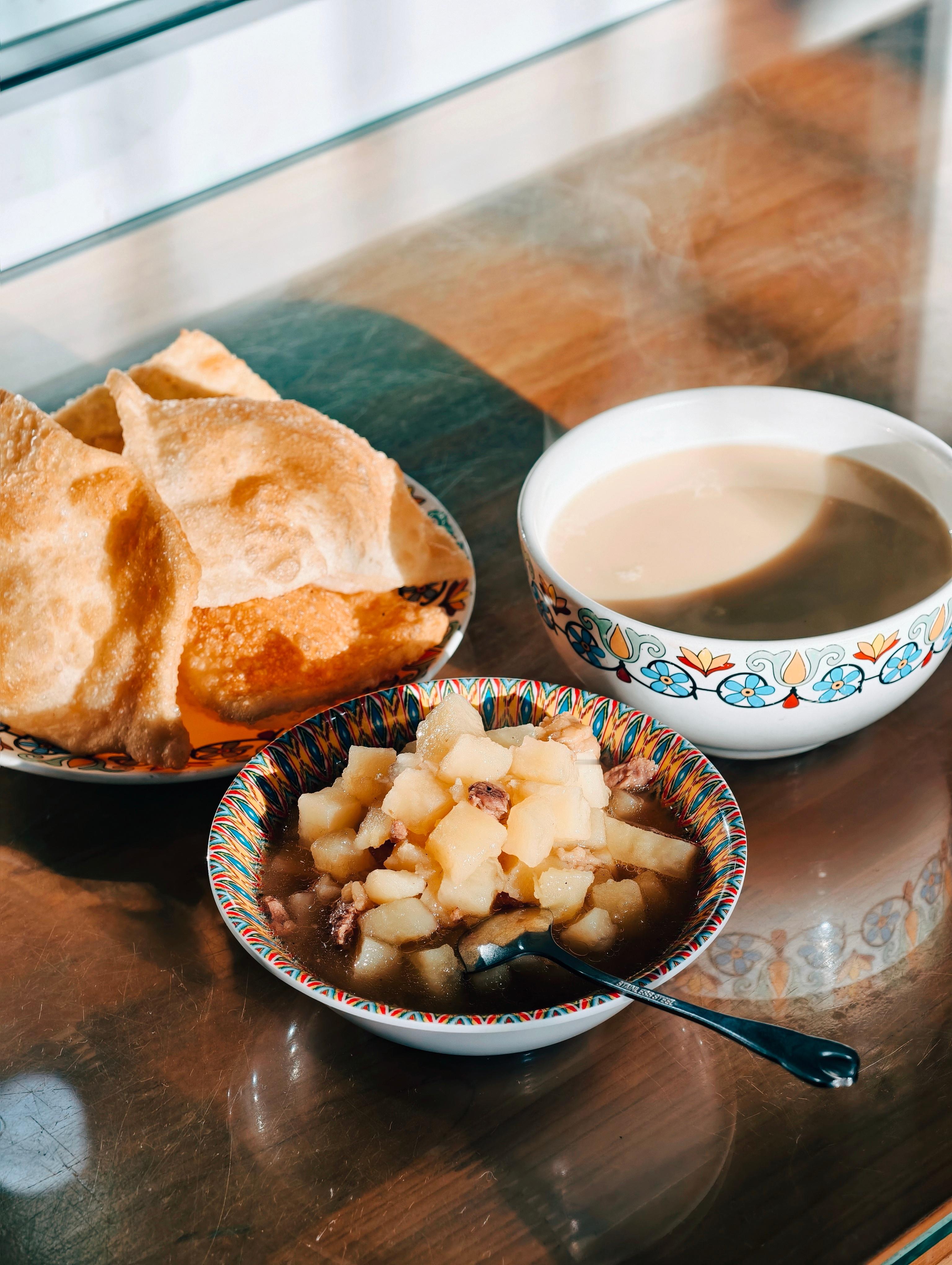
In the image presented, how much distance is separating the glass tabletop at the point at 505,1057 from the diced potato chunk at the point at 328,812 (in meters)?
0.09

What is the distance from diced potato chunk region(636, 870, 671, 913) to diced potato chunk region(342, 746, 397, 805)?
0.15 metres

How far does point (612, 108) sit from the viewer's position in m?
1.74

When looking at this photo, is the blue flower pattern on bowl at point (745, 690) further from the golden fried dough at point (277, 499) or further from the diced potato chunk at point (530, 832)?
the golden fried dough at point (277, 499)

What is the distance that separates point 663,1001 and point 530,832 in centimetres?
10

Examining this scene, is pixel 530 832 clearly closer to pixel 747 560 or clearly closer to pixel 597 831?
pixel 597 831

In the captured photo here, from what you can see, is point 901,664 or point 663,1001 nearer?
point 663,1001

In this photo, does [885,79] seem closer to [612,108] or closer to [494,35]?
[612,108]

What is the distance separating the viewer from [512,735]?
68 cm

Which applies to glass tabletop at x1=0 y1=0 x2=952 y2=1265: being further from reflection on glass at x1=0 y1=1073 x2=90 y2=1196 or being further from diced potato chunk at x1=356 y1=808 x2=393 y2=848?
diced potato chunk at x1=356 y1=808 x2=393 y2=848

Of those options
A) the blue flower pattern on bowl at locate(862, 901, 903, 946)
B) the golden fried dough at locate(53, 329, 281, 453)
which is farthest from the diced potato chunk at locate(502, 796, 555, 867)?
the golden fried dough at locate(53, 329, 281, 453)

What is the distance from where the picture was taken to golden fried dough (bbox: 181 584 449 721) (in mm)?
831

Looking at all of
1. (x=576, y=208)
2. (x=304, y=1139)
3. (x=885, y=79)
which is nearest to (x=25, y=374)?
(x=576, y=208)

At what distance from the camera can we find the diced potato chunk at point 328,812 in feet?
2.18

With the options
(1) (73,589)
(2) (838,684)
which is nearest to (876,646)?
(2) (838,684)
